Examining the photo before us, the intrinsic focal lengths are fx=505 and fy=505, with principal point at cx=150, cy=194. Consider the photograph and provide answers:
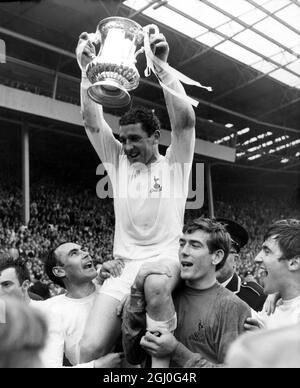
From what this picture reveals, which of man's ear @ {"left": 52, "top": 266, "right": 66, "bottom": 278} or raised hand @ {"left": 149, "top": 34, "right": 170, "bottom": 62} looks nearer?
raised hand @ {"left": 149, "top": 34, "right": 170, "bottom": 62}

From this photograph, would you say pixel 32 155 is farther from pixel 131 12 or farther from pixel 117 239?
pixel 117 239

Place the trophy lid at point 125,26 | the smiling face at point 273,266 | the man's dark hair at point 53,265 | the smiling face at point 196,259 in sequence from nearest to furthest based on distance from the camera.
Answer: the smiling face at point 196,259, the smiling face at point 273,266, the trophy lid at point 125,26, the man's dark hair at point 53,265

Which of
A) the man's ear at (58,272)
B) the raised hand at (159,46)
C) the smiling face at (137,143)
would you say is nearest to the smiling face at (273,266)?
the smiling face at (137,143)

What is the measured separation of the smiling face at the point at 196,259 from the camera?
6.63ft

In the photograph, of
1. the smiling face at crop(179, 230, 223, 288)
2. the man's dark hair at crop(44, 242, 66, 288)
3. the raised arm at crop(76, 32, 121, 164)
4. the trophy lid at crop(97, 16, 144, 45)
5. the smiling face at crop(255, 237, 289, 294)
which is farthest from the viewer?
the man's dark hair at crop(44, 242, 66, 288)

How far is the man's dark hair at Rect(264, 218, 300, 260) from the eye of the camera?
215 centimetres

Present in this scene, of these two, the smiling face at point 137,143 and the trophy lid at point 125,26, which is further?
the trophy lid at point 125,26

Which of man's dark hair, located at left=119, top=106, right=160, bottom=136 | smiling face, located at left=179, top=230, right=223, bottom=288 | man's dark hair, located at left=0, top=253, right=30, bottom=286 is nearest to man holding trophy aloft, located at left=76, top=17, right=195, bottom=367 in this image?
man's dark hair, located at left=119, top=106, right=160, bottom=136

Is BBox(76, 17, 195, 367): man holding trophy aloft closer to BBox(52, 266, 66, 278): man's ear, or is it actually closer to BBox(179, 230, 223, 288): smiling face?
BBox(179, 230, 223, 288): smiling face

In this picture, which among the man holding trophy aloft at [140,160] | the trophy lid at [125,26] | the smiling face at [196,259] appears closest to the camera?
the smiling face at [196,259]

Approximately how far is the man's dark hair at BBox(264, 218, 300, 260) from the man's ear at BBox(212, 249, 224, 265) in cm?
25

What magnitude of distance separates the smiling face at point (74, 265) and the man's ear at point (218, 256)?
0.88 metres

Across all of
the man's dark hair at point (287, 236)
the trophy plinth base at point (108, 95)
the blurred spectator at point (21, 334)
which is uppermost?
the trophy plinth base at point (108, 95)

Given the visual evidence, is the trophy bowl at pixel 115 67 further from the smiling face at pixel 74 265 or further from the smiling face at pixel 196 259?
the smiling face at pixel 74 265
